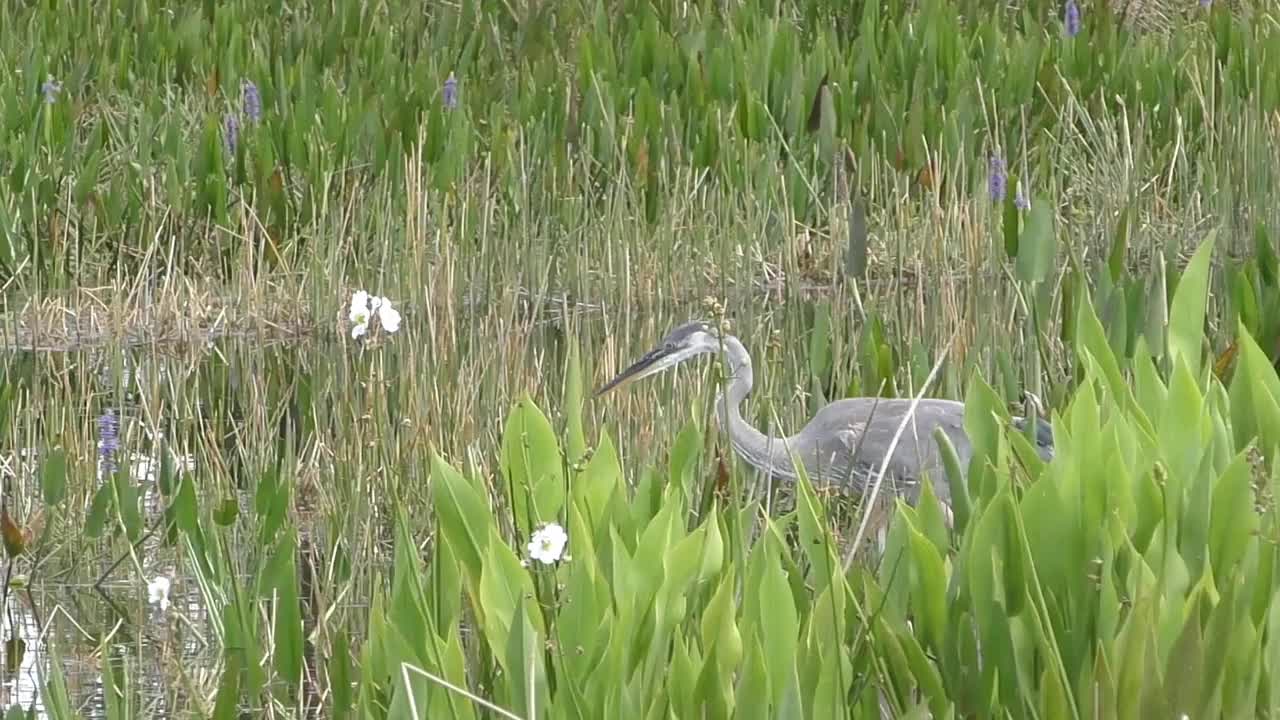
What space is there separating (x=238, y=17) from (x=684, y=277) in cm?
301

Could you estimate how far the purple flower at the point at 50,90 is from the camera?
6.16 metres

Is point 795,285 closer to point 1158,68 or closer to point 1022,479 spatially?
point 1158,68

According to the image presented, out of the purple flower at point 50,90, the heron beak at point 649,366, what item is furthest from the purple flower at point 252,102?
the heron beak at point 649,366

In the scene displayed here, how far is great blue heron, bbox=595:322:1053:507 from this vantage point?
11.7 ft

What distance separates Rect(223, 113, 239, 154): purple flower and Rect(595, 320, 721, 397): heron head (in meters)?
2.28

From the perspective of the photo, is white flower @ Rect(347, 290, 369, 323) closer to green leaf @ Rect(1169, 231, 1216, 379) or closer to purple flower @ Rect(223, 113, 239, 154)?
green leaf @ Rect(1169, 231, 1216, 379)

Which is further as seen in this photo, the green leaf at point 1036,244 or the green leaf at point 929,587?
the green leaf at point 1036,244

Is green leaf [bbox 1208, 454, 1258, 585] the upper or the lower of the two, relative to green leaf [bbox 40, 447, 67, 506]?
upper

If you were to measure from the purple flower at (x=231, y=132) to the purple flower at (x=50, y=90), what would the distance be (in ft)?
1.68

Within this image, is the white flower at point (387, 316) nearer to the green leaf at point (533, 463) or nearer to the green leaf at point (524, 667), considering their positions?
the green leaf at point (533, 463)

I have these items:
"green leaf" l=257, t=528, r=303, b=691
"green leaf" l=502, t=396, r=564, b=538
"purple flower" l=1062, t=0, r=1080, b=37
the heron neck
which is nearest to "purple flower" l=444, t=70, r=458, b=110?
"purple flower" l=1062, t=0, r=1080, b=37

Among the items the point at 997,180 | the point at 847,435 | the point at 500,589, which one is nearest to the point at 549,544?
the point at 500,589

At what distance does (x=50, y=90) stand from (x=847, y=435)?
138 inches

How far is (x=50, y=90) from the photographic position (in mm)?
6223
